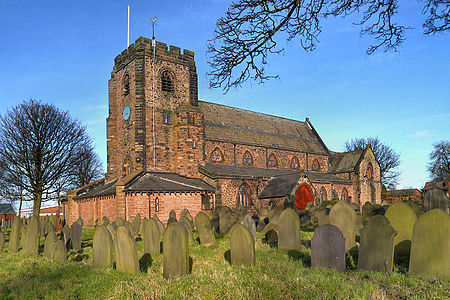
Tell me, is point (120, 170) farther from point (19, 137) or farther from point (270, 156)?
point (270, 156)

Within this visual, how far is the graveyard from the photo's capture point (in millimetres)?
6078

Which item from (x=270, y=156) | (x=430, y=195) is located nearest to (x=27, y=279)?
(x=430, y=195)

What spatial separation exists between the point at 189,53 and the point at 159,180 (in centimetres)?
1182

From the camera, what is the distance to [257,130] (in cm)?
3634

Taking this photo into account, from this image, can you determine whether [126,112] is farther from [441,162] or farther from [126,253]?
[441,162]

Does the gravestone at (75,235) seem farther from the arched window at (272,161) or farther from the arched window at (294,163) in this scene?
the arched window at (294,163)

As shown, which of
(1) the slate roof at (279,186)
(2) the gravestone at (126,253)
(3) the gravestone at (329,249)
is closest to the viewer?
(3) the gravestone at (329,249)

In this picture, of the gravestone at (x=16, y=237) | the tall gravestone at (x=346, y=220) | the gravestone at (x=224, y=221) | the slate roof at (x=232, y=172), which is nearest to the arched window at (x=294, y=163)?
the slate roof at (x=232, y=172)

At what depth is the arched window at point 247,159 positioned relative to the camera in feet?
109

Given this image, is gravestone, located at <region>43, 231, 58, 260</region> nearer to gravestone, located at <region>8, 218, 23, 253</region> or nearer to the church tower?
gravestone, located at <region>8, 218, 23, 253</region>

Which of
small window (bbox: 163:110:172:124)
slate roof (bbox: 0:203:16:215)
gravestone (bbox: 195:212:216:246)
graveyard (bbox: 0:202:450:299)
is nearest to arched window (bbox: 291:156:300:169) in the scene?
small window (bbox: 163:110:172:124)

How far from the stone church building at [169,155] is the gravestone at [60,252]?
10.9 meters

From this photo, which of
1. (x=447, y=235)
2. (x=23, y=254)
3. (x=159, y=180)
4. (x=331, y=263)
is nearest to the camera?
(x=447, y=235)

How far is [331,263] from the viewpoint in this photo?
7.42 metres
